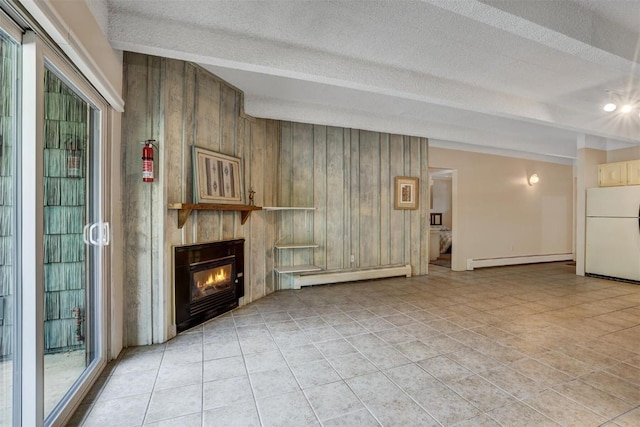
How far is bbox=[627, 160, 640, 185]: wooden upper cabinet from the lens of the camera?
540 centimetres

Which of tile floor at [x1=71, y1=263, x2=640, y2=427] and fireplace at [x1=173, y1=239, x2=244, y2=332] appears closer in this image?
tile floor at [x1=71, y1=263, x2=640, y2=427]

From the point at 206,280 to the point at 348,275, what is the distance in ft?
8.59

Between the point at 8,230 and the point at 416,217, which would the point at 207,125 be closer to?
the point at 8,230

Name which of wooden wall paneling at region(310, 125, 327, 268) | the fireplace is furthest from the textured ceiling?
the fireplace

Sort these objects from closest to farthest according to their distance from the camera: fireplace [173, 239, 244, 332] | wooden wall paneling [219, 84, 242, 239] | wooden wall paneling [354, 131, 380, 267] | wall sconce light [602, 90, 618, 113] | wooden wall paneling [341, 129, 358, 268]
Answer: fireplace [173, 239, 244, 332] → wooden wall paneling [219, 84, 242, 239] → wall sconce light [602, 90, 618, 113] → wooden wall paneling [341, 129, 358, 268] → wooden wall paneling [354, 131, 380, 267]

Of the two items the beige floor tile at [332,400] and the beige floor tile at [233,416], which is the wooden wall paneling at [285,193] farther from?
the beige floor tile at [233,416]

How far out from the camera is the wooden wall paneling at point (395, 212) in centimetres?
566

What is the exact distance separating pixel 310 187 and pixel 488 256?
4725 mm

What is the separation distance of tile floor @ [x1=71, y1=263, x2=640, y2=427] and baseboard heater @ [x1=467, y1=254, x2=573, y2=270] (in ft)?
8.49

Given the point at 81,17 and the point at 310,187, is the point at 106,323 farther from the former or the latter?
the point at 310,187

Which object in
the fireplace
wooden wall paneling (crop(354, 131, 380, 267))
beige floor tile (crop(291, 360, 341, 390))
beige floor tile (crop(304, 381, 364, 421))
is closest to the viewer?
beige floor tile (crop(304, 381, 364, 421))

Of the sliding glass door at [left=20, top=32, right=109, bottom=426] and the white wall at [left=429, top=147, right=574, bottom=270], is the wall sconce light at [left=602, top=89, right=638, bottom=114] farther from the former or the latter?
the sliding glass door at [left=20, top=32, right=109, bottom=426]

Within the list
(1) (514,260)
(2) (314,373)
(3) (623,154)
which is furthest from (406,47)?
(1) (514,260)

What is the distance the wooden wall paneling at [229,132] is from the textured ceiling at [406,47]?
195 millimetres
